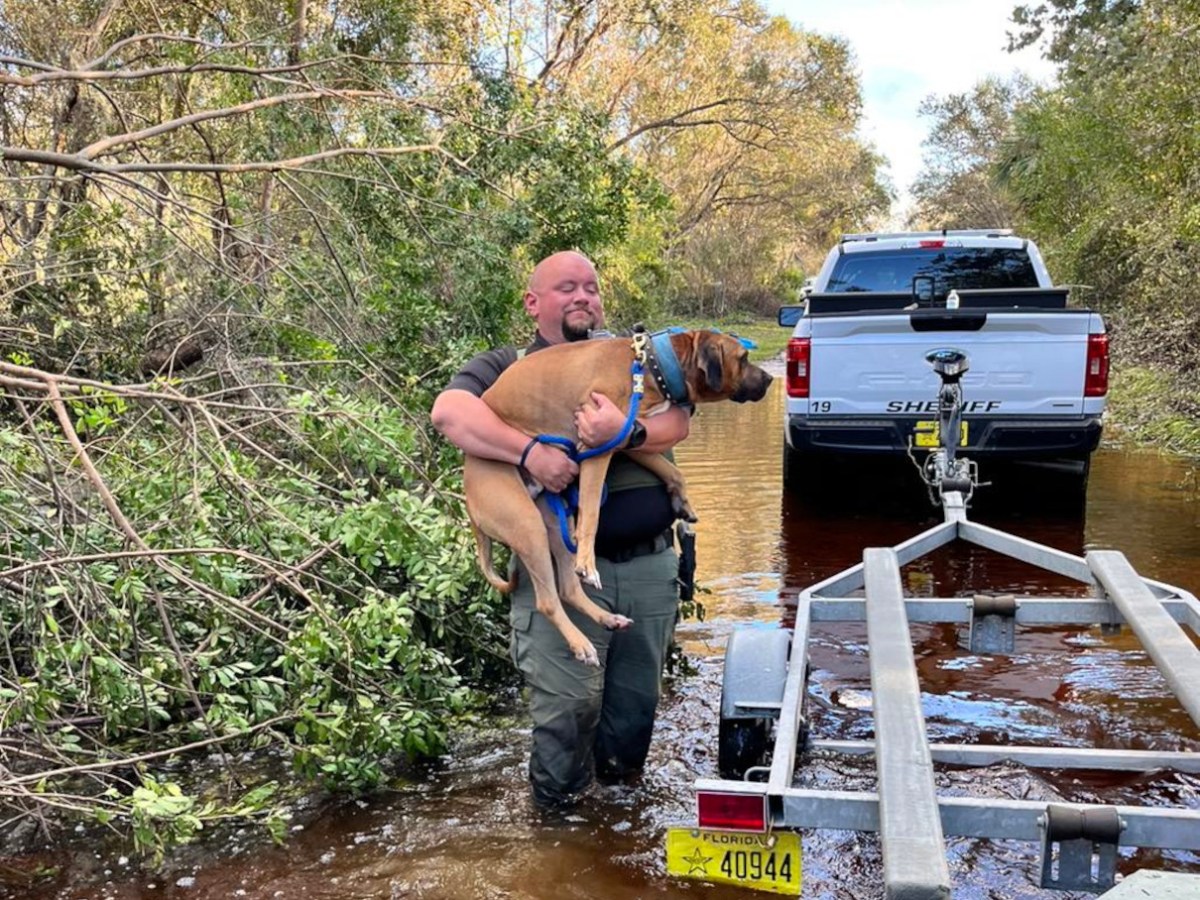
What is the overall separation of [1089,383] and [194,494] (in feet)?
18.4

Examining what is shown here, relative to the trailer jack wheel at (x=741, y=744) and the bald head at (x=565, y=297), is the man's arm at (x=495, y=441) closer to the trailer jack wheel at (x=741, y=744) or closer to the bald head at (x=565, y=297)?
the bald head at (x=565, y=297)

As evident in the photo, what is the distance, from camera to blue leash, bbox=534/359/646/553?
332 cm

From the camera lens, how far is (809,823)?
2.34 meters

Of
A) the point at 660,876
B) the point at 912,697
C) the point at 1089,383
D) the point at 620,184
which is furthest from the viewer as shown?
the point at 620,184

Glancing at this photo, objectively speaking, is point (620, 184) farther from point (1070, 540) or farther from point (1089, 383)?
point (1070, 540)

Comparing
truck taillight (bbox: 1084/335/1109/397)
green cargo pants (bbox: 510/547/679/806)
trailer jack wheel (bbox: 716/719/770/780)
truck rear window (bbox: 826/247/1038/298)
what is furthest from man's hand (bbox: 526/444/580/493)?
truck rear window (bbox: 826/247/1038/298)

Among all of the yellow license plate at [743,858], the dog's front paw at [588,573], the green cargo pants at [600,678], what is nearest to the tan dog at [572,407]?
the dog's front paw at [588,573]

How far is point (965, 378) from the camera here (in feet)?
23.3

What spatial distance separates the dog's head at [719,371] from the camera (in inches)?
134

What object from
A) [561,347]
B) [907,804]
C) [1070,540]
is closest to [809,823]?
[907,804]

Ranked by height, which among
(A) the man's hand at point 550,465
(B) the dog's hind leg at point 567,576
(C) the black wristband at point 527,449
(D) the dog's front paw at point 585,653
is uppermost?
(C) the black wristband at point 527,449

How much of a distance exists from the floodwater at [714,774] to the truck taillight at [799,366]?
1173 mm

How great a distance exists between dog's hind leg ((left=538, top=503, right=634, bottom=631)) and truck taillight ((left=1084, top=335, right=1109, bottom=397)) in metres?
4.66

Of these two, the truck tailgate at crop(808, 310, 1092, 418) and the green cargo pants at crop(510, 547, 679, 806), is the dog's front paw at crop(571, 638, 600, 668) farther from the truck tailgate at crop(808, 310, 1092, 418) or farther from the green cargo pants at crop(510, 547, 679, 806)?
the truck tailgate at crop(808, 310, 1092, 418)
